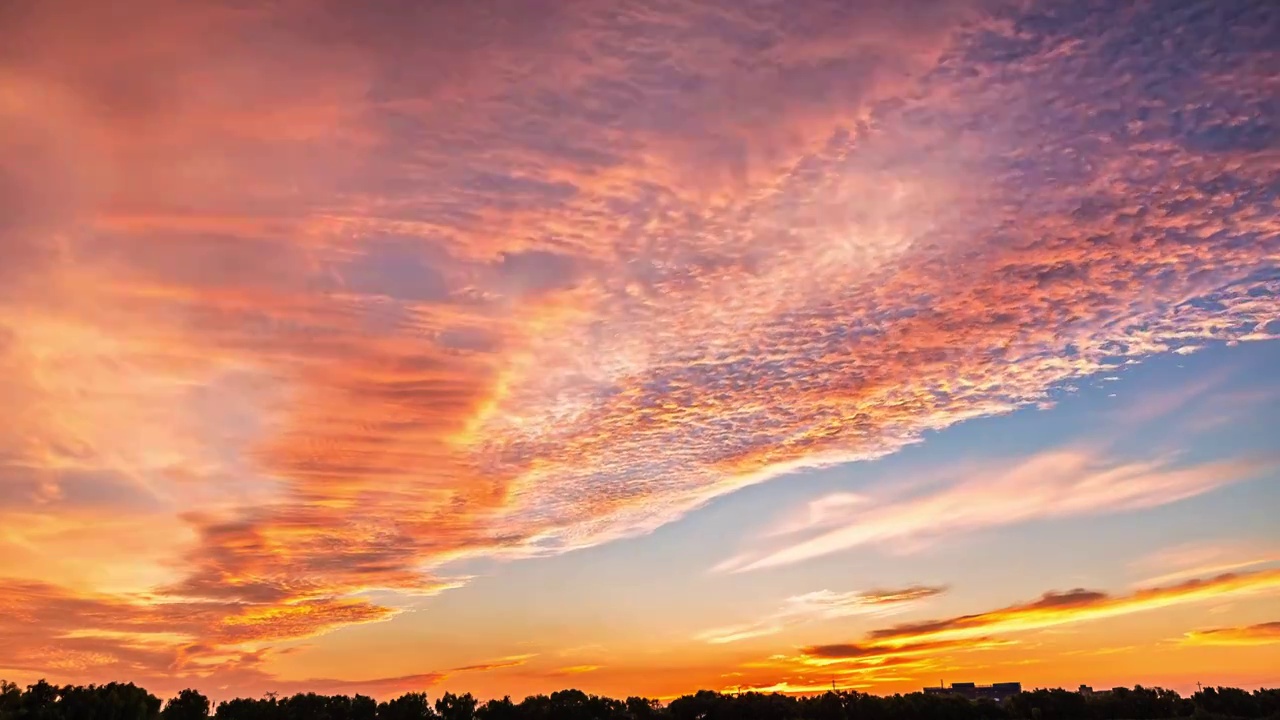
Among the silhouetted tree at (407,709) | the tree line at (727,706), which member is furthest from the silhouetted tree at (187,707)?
the silhouetted tree at (407,709)

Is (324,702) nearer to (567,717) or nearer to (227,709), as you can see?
(227,709)

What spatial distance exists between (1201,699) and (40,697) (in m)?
164

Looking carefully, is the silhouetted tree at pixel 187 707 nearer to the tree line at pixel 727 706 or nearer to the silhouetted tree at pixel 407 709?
the tree line at pixel 727 706

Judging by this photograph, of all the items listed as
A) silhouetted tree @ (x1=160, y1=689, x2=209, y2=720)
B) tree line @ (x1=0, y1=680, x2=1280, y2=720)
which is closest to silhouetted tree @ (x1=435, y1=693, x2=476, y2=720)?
tree line @ (x1=0, y1=680, x2=1280, y2=720)

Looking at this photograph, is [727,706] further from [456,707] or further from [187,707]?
[187,707]

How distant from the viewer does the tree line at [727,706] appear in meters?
132

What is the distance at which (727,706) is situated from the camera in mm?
152750

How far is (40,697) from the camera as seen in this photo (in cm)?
10706

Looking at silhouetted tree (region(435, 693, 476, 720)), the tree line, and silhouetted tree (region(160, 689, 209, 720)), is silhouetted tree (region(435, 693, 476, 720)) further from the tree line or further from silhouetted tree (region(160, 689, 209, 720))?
silhouetted tree (region(160, 689, 209, 720))

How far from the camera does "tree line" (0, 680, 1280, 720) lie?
434 ft

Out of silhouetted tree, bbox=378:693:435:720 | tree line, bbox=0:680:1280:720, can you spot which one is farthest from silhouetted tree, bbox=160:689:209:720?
silhouetted tree, bbox=378:693:435:720

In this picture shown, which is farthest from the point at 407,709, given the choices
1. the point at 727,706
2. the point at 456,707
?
the point at 727,706

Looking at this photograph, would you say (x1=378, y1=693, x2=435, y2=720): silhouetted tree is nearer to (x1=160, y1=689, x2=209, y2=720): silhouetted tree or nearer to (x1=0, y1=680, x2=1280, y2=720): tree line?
(x1=0, y1=680, x2=1280, y2=720): tree line

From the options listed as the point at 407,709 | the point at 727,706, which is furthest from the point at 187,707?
the point at 727,706
